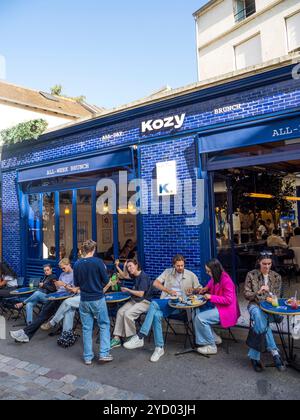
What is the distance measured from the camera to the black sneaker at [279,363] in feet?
13.9

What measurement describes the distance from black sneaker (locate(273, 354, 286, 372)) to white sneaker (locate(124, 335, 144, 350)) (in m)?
1.97

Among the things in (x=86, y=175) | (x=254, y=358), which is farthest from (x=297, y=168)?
(x=254, y=358)

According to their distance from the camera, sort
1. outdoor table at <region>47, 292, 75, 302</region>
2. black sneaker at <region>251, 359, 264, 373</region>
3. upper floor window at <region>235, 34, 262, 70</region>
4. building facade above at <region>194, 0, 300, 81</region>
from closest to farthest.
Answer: black sneaker at <region>251, 359, 264, 373</region>
outdoor table at <region>47, 292, 75, 302</region>
building facade above at <region>194, 0, 300, 81</region>
upper floor window at <region>235, 34, 262, 70</region>

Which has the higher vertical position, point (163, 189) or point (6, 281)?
point (163, 189)

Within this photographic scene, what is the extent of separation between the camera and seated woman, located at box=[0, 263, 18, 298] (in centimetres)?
775

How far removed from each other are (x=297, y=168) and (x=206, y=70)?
14.0 metres

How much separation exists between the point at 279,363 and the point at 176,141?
432 centimetres

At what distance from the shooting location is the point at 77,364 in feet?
15.9

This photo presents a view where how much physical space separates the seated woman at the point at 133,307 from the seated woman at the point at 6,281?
11.2 feet

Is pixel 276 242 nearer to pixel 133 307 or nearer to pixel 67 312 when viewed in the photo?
pixel 133 307

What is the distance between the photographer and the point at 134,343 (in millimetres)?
5336

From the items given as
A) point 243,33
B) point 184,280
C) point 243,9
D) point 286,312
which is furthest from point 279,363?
point 243,9

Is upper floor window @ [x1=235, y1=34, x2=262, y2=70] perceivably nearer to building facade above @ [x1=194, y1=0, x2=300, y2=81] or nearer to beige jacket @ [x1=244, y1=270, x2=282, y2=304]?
building facade above @ [x1=194, y1=0, x2=300, y2=81]

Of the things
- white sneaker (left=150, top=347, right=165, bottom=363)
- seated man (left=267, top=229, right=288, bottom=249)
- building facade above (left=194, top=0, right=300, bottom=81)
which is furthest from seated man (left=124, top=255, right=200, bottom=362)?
building facade above (left=194, top=0, right=300, bottom=81)
